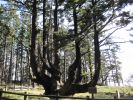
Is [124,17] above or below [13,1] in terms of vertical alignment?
below

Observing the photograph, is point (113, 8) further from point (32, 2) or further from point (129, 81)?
point (129, 81)

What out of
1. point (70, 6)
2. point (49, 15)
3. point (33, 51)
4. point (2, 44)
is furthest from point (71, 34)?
point (2, 44)

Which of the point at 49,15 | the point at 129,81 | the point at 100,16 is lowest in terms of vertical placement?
the point at 129,81

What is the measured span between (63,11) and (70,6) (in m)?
2.50

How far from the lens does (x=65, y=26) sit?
107ft

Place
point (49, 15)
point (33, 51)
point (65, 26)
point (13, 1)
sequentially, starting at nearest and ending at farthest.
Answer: point (33, 51) → point (13, 1) → point (49, 15) → point (65, 26)

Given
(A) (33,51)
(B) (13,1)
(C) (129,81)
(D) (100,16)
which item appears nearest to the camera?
(D) (100,16)

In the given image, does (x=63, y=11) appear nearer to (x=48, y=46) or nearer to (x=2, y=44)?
(x=48, y=46)

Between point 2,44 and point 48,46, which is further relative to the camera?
point 2,44

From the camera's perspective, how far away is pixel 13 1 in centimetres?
2633

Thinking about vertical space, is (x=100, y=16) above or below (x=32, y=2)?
below

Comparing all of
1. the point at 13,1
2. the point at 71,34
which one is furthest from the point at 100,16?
the point at 13,1

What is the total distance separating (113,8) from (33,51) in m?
8.03

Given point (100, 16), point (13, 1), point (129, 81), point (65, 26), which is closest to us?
point (100, 16)
